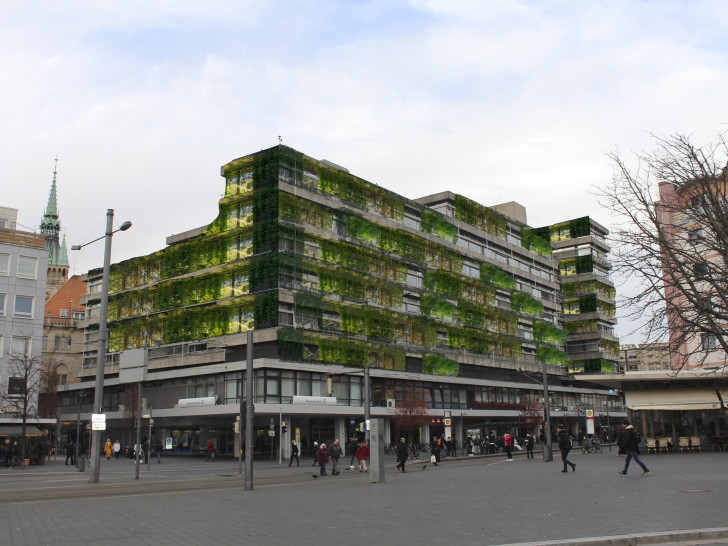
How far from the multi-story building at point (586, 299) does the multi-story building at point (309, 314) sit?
23.3 meters

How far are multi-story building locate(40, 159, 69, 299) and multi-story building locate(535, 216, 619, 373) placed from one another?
10975 centimetres

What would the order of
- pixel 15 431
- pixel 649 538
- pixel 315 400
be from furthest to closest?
pixel 315 400 < pixel 15 431 < pixel 649 538

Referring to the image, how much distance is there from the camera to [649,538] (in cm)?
1094

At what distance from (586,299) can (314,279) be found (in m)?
57.8

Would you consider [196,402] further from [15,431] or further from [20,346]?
[20,346]

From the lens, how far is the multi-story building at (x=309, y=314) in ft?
194

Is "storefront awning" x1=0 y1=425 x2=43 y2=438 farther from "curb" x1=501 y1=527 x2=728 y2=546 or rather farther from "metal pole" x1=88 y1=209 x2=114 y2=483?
"curb" x1=501 y1=527 x2=728 y2=546

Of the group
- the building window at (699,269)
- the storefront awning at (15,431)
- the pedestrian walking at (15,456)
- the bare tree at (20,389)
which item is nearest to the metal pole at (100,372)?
the pedestrian walking at (15,456)

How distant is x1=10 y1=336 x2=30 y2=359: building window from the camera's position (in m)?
52.2

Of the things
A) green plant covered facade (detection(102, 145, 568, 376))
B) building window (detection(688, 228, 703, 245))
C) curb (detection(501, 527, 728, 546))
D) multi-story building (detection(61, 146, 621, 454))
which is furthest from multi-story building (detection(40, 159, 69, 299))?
curb (detection(501, 527, 728, 546))

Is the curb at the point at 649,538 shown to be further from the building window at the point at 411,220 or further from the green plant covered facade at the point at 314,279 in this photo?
the building window at the point at 411,220

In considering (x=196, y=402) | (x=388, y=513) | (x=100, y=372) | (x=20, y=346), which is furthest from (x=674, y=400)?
(x=20, y=346)

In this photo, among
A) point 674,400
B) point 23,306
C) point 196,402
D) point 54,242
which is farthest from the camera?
point 54,242

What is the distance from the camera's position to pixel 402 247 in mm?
72875
